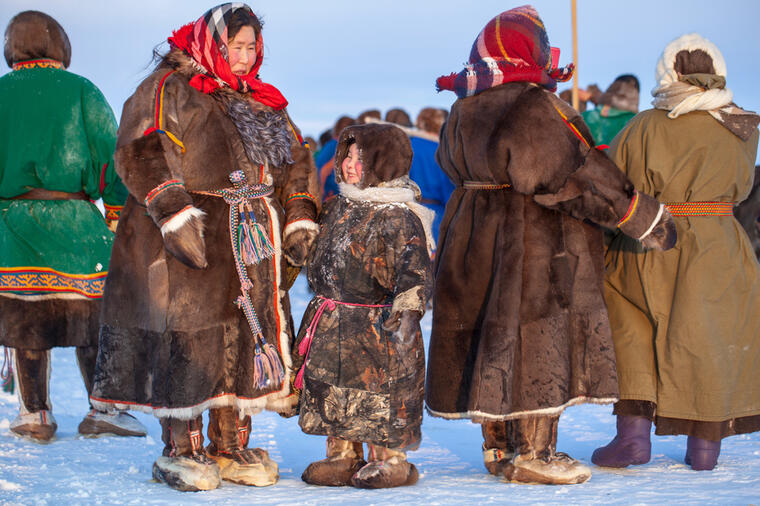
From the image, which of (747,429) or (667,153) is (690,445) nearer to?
(747,429)

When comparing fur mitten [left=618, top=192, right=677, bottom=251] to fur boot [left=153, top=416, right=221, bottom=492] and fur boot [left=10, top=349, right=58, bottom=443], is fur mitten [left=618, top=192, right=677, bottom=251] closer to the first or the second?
fur boot [left=153, top=416, right=221, bottom=492]

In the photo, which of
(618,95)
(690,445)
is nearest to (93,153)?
(690,445)

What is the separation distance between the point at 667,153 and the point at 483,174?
0.79m

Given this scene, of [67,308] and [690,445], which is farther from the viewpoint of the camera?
[67,308]

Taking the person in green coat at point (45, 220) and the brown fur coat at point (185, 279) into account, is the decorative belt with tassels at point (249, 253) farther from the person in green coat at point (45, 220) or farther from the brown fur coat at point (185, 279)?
the person in green coat at point (45, 220)

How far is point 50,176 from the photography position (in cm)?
456

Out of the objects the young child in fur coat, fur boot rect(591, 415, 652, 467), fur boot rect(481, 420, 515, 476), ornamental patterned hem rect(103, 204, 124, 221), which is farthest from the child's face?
ornamental patterned hem rect(103, 204, 124, 221)

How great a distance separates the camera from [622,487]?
3418 mm

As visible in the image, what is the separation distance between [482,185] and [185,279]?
1185mm

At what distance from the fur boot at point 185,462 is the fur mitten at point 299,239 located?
71 centimetres

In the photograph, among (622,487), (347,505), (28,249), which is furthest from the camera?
(28,249)

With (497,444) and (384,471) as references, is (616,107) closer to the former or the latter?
(497,444)

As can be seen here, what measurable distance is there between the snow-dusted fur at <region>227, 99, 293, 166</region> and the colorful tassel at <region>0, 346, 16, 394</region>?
1872 mm

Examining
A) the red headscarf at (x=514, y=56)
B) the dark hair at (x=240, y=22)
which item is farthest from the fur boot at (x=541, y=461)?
the dark hair at (x=240, y=22)
